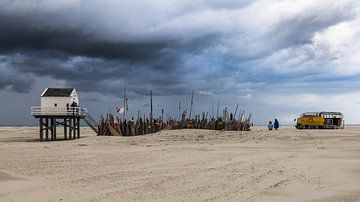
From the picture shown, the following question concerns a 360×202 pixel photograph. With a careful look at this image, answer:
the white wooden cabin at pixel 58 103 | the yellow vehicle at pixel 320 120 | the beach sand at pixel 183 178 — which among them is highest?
the white wooden cabin at pixel 58 103

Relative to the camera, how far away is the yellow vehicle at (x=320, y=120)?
2109 inches

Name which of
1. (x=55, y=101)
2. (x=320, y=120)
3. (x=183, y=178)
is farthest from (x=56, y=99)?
(x=183, y=178)

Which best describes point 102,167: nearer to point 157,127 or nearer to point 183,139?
point 183,139

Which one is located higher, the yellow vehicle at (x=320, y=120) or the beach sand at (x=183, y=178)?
the yellow vehicle at (x=320, y=120)

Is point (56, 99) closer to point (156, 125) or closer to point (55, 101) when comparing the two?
point (55, 101)

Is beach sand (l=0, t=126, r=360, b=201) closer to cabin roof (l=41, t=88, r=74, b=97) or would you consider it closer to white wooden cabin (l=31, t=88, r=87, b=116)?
white wooden cabin (l=31, t=88, r=87, b=116)

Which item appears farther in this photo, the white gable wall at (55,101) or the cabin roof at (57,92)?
the cabin roof at (57,92)

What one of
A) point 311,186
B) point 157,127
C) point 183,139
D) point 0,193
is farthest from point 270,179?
point 157,127

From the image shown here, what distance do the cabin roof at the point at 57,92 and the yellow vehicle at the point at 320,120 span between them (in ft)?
92.1

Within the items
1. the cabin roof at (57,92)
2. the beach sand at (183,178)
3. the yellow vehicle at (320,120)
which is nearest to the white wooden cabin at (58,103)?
the cabin roof at (57,92)

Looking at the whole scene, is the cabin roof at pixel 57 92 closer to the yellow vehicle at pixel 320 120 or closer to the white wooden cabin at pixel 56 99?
the white wooden cabin at pixel 56 99

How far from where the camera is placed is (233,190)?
401 inches

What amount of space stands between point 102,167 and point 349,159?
8.77m

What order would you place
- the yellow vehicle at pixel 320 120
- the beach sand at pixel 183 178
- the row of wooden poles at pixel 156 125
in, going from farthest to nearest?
the yellow vehicle at pixel 320 120, the row of wooden poles at pixel 156 125, the beach sand at pixel 183 178
